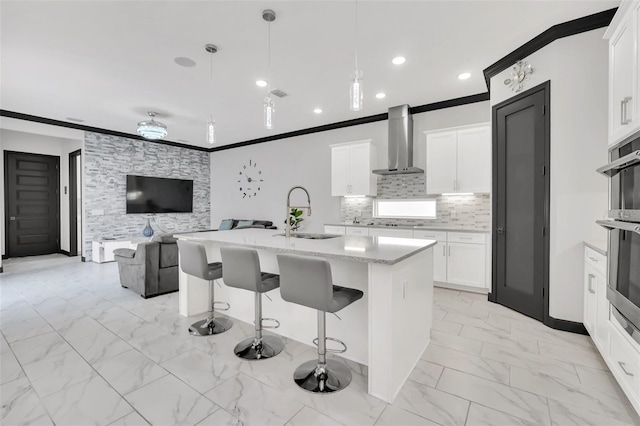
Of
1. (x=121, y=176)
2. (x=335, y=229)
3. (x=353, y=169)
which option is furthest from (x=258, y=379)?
(x=121, y=176)

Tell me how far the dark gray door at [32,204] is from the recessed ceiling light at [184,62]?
6330 millimetres

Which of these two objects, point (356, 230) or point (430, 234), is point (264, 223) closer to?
point (356, 230)

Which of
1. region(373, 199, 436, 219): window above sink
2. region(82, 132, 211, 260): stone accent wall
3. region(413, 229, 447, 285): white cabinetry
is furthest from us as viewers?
region(82, 132, 211, 260): stone accent wall

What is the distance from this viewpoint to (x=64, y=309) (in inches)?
140

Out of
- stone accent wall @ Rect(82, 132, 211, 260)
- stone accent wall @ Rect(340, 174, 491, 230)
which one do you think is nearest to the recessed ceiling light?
stone accent wall @ Rect(340, 174, 491, 230)

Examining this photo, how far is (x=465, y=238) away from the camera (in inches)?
167

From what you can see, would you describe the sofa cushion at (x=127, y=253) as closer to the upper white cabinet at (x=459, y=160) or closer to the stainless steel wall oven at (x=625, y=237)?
the upper white cabinet at (x=459, y=160)

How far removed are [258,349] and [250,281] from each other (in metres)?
0.62

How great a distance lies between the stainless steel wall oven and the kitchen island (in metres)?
1.11

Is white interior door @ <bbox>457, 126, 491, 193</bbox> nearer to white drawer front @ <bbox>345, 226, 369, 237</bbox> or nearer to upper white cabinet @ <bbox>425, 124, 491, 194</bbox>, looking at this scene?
upper white cabinet @ <bbox>425, 124, 491, 194</bbox>

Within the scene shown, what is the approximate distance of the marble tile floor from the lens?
1.75m

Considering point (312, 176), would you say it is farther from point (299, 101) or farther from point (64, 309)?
point (64, 309)

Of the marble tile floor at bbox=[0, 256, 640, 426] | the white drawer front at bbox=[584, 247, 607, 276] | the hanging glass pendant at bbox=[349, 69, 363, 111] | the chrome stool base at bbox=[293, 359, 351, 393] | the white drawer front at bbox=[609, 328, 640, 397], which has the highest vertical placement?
the hanging glass pendant at bbox=[349, 69, 363, 111]

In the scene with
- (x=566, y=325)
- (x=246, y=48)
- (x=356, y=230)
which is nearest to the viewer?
(x=566, y=325)
